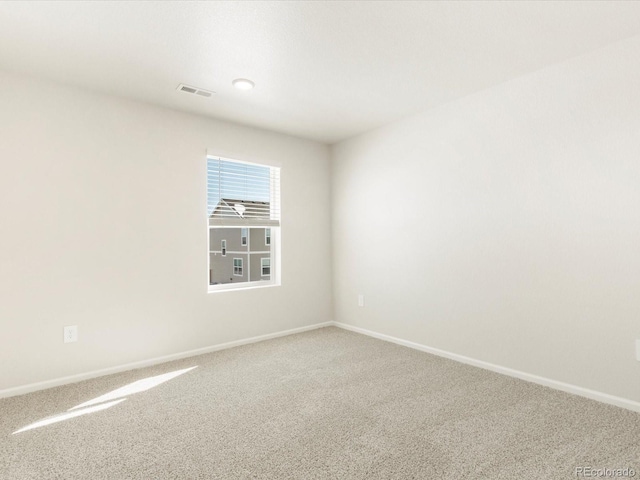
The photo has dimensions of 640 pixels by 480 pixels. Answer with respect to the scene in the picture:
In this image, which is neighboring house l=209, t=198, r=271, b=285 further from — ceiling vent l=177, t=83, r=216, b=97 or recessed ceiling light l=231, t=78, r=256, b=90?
recessed ceiling light l=231, t=78, r=256, b=90

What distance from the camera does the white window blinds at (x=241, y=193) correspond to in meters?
3.58

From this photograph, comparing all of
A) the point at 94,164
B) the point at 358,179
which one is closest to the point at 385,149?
the point at 358,179

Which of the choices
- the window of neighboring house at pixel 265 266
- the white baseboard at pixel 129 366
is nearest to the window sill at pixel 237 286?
the window of neighboring house at pixel 265 266

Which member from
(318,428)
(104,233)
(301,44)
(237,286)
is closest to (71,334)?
(104,233)

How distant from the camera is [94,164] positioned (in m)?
2.87

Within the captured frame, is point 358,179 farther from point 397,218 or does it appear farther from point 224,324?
point 224,324

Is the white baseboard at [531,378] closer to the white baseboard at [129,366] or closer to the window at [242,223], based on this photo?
the white baseboard at [129,366]

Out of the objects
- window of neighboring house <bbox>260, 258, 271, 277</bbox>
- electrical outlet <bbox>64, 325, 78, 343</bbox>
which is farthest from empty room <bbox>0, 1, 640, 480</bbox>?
window of neighboring house <bbox>260, 258, 271, 277</bbox>

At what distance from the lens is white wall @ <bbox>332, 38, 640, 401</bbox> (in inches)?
89.1

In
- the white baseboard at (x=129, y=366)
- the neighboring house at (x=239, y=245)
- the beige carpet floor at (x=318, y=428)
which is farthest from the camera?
the neighboring house at (x=239, y=245)

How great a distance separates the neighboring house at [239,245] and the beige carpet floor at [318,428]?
3.85ft

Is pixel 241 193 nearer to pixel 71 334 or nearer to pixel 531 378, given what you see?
pixel 71 334

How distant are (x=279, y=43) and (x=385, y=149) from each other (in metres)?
1.83

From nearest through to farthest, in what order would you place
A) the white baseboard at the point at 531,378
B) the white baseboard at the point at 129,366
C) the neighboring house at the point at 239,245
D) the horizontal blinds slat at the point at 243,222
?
the white baseboard at the point at 531,378
the white baseboard at the point at 129,366
the horizontal blinds slat at the point at 243,222
the neighboring house at the point at 239,245
